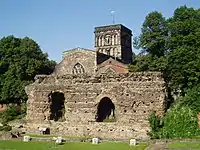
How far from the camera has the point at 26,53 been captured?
1838 inches

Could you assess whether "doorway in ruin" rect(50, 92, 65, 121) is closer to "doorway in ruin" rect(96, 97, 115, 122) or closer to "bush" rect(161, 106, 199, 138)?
"doorway in ruin" rect(96, 97, 115, 122)

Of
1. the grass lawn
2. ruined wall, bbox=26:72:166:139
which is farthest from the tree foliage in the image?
the grass lawn

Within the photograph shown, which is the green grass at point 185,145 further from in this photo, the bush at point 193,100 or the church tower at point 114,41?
the church tower at point 114,41

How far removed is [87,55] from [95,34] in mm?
21293

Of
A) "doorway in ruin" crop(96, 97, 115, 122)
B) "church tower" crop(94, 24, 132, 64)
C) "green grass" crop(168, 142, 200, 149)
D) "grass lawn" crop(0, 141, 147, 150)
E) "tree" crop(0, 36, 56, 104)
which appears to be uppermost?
"church tower" crop(94, 24, 132, 64)

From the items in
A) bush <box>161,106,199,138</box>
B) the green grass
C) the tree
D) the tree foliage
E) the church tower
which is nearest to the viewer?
the green grass

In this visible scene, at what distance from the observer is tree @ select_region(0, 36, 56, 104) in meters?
44.4

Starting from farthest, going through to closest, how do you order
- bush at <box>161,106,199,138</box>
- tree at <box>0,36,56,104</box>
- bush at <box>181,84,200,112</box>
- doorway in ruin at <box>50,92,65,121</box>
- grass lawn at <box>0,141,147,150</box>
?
tree at <box>0,36,56,104</box>, doorway in ruin at <box>50,92,65,121</box>, bush at <box>181,84,200,112</box>, bush at <box>161,106,199,138</box>, grass lawn at <box>0,141,147,150</box>

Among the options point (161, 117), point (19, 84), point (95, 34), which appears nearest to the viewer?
point (161, 117)

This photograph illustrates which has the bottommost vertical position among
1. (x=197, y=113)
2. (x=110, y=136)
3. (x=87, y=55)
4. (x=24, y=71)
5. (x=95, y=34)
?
(x=110, y=136)

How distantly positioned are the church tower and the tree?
27449mm

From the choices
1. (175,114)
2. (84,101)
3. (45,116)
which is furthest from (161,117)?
(45,116)

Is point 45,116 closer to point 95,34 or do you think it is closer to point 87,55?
point 87,55

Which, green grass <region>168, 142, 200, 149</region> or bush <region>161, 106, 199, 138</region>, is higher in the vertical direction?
bush <region>161, 106, 199, 138</region>
